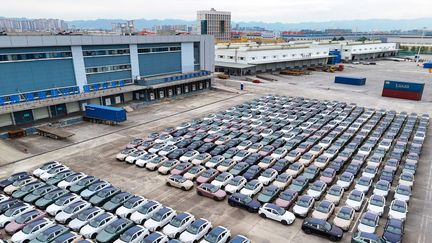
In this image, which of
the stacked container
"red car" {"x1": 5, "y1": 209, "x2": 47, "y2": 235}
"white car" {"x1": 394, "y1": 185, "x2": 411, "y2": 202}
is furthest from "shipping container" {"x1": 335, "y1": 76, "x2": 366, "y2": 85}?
"red car" {"x1": 5, "y1": 209, "x2": 47, "y2": 235}

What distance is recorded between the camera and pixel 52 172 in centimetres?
2975

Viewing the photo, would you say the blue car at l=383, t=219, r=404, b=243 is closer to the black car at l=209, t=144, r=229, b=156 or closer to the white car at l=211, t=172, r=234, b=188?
the white car at l=211, t=172, r=234, b=188

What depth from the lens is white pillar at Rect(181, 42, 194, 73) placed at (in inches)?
2795

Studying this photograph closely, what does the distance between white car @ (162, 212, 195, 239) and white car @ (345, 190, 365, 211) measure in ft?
41.2

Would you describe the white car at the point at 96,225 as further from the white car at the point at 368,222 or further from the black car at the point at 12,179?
the white car at the point at 368,222

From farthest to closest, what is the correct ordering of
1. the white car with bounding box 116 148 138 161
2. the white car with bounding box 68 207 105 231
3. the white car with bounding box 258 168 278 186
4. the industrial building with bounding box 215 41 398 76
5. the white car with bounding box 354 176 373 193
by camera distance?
the industrial building with bounding box 215 41 398 76 → the white car with bounding box 116 148 138 161 → the white car with bounding box 258 168 278 186 → the white car with bounding box 354 176 373 193 → the white car with bounding box 68 207 105 231

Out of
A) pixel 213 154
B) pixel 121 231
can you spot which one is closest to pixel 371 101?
pixel 213 154

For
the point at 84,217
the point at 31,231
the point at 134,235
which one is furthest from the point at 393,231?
the point at 31,231

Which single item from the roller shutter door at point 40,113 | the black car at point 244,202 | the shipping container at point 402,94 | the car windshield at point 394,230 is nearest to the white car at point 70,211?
the black car at point 244,202

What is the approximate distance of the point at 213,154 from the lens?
34031 mm

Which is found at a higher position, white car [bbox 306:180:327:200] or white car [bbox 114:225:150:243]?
white car [bbox 114:225:150:243]

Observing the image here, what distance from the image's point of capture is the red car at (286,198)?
2399cm

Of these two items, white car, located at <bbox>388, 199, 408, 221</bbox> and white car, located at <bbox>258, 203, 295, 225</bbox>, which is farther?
white car, located at <bbox>258, 203, 295, 225</bbox>

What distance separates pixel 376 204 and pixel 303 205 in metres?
5.68
